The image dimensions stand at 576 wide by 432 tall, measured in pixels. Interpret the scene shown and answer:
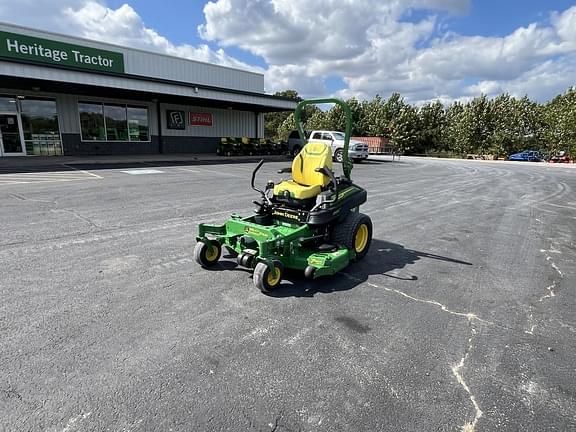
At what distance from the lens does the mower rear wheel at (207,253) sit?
442cm

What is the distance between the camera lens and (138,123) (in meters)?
A: 22.5

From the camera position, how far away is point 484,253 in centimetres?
568

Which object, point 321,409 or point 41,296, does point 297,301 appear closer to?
point 321,409

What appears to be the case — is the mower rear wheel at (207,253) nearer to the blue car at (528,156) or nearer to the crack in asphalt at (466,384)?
the crack in asphalt at (466,384)

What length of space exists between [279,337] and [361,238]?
2.46 metres

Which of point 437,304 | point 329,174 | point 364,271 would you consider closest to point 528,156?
point 364,271

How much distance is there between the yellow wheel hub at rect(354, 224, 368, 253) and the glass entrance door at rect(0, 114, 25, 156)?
20525 mm

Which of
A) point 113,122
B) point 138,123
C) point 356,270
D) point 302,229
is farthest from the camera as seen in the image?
point 138,123

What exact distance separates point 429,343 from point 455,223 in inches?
206

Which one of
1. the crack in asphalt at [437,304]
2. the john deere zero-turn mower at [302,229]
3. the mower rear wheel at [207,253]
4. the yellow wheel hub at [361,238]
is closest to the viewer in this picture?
the crack in asphalt at [437,304]

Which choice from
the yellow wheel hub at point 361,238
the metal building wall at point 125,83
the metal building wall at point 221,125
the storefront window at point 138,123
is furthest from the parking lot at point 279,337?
the metal building wall at point 221,125

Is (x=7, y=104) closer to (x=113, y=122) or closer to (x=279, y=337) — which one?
(x=113, y=122)

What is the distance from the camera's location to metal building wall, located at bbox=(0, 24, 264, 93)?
742 inches

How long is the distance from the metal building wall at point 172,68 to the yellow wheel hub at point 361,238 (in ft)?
69.6
